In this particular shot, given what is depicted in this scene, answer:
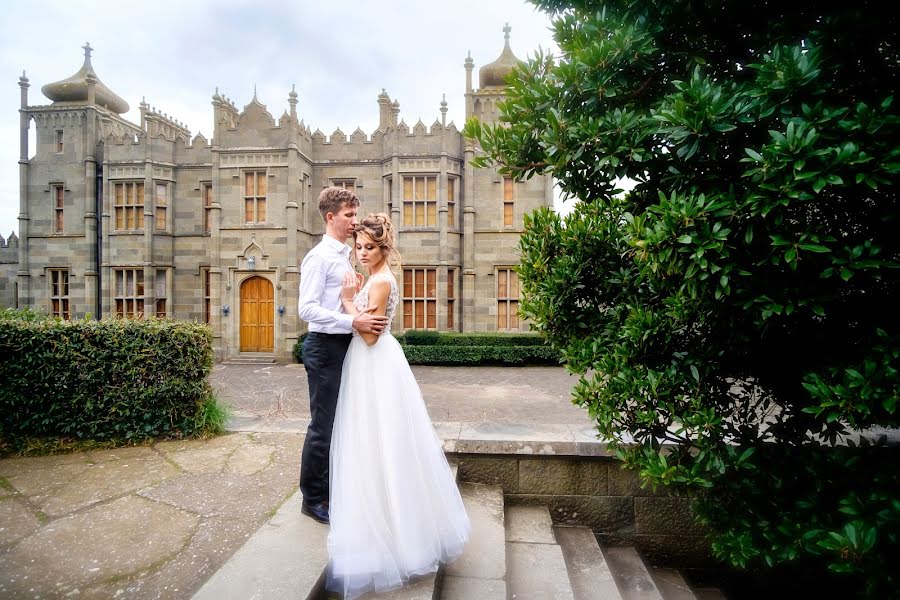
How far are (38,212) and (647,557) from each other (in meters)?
23.8

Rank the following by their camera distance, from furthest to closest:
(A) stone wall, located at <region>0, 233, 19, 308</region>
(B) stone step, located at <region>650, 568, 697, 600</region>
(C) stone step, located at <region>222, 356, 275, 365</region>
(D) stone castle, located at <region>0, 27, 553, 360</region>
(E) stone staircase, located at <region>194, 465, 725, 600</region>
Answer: (A) stone wall, located at <region>0, 233, 19, 308</region>
(D) stone castle, located at <region>0, 27, 553, 360</region>
(C) stone step, located at <region>222, 356, 275, 365</region>
(B) stone step, located at <region>650, 568, 697, 600</region>
(E) stone staircase, located at <region>194, 465, 725, 600</region>

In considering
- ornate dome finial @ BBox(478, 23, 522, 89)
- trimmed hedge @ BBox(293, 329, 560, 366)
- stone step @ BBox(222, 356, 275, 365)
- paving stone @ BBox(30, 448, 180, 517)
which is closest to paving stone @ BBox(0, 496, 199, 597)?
paving stone @ BBox(30, 448, 180, 517)

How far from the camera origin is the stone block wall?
3.94 metres

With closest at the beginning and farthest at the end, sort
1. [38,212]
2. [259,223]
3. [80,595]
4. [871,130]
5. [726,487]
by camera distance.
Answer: [871,130] < [80,595] < [726,487] < [259,223] < [38,212]

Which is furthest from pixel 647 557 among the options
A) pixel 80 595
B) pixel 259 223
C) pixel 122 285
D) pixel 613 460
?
pixel 122 285

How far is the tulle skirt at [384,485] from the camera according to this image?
2.49 metres

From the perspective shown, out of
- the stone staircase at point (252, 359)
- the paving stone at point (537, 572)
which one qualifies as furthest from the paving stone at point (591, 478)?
the stone staircase at point (252, 359)

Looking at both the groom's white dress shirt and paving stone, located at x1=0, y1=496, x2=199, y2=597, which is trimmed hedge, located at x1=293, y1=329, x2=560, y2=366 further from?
the groom's white dress shirt

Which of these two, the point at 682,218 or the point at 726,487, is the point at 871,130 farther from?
the point at 726,487

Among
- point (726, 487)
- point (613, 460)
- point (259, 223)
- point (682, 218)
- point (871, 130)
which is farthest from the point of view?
point (259, 223)

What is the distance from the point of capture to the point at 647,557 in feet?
13.0

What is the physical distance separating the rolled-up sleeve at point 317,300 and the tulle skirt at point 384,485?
0.58 feet

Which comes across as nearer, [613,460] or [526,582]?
[526,582]

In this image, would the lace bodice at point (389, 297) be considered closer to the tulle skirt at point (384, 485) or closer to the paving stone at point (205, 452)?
the tulle skirt at point (384, 485)
